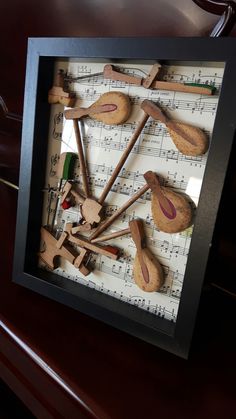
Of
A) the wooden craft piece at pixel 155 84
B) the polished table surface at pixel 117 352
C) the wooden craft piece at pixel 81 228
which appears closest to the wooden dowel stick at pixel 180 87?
the wooden craft piece at pixel 155 84

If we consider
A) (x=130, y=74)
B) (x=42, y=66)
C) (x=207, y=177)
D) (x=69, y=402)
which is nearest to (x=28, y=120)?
(x=42, y=66)

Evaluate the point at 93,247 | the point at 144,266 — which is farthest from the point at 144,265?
the point at 93,247

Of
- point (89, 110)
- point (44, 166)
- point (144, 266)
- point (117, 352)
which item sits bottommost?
point (117, 352)

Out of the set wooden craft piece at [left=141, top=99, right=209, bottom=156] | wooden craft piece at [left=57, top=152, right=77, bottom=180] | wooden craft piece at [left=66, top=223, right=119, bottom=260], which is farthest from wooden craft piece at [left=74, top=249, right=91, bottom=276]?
wooden craft piece at [left=141, top=99, right=209, bottom=156]

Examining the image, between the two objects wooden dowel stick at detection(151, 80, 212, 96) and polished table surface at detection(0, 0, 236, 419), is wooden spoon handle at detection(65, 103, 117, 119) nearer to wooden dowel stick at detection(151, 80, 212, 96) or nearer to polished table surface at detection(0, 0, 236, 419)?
wooden dowel stick at detection(151, 80, 212, 96)

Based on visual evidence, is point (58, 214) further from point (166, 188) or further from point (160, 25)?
point (160, 25)

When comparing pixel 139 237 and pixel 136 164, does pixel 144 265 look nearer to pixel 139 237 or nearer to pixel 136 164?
pixel 139 237
